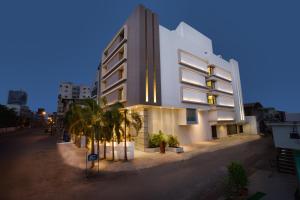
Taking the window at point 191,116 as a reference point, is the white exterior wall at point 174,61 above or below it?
above

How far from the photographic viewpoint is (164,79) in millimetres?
22344

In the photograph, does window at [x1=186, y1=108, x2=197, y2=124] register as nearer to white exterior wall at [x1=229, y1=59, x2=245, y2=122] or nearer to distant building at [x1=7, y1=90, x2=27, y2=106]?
white exterior wall at [x1=229, y1=59, x2=245, y2=122]

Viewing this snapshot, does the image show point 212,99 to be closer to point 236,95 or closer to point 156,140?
point 236,95

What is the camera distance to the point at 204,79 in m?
29.3

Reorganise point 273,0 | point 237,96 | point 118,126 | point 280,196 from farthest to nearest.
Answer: point 273,0, point 237,96, point 118,126, point 280,196

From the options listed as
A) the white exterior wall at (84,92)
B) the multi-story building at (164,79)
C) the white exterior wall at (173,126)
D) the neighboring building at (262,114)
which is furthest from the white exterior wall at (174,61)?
the white exterior wall at (84,92)

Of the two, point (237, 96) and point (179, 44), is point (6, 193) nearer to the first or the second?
point (179, 44)

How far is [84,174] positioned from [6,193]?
4.09 m

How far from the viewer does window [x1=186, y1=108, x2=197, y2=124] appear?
23592mm

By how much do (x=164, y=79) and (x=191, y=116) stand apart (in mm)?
7255

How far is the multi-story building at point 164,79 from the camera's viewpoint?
20.4 meters

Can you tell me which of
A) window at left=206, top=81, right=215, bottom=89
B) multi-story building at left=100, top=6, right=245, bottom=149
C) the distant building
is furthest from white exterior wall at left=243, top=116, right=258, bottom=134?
the distant building

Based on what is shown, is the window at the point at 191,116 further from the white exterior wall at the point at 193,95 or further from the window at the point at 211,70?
the window at the point at 211,70

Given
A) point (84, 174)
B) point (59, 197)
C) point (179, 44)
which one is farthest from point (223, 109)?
point (59, 197)
